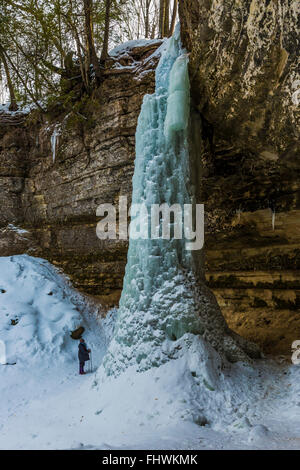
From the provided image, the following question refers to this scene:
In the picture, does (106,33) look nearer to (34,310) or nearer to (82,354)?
(34,310)

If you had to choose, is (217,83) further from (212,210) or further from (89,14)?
(89,14)

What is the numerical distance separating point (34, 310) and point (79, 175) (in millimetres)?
4539

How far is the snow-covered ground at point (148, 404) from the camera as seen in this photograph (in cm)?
368

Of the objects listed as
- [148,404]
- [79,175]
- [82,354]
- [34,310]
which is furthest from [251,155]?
[34,310]

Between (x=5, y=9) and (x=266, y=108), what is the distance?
10620 mm

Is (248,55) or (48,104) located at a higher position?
(48,104)

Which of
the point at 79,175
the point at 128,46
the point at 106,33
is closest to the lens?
the point at 106,33

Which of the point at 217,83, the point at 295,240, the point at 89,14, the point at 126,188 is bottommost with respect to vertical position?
the point at 295,240

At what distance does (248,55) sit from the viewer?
195 inches

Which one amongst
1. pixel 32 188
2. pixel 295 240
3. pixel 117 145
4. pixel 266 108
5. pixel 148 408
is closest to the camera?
pixel 148 408

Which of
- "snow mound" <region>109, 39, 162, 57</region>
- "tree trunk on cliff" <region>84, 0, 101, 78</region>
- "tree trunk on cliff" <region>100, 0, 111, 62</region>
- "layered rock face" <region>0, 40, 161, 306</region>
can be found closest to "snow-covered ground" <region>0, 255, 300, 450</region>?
"layered rock face" <region>0, 40, 161, 306</region>

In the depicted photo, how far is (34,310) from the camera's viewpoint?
9.47 metres

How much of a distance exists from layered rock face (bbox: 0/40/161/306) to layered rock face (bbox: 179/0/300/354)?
3173mm
